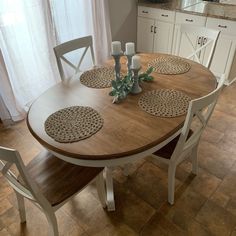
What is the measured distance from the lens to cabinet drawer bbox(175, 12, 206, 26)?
2.93 metres

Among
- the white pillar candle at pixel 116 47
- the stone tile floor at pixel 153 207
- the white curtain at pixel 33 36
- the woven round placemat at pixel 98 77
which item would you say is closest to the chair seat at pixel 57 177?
the stone tile floor at pixel 153 207

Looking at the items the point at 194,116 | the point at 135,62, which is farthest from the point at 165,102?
the point at 135,62

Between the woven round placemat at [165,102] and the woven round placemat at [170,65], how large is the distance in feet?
1.00

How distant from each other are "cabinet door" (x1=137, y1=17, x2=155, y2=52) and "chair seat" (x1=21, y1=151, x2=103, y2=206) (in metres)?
2.69

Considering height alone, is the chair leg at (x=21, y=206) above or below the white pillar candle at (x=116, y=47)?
below

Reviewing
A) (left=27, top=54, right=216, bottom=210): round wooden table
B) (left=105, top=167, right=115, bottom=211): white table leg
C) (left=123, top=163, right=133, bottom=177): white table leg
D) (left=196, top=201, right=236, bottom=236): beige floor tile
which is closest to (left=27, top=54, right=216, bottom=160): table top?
(left=27, top=54, right=216, bottom=210): round wooden table

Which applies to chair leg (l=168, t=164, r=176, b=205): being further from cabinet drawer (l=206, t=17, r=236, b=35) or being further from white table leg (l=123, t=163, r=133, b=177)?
cabinet drawer (l=206, t=17, r=236, b=35)

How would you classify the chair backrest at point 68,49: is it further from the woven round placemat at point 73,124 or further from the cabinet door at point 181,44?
the cabinet door at point 181,44

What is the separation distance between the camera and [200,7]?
3.13 meters

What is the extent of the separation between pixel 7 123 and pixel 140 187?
5.21ft

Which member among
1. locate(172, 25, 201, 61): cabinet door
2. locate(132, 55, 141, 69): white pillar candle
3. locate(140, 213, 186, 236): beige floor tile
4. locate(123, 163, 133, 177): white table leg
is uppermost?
locate(132, 55, 141, 69): white pillar candle

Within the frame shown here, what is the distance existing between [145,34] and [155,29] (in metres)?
0.21

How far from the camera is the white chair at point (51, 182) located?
1.18m

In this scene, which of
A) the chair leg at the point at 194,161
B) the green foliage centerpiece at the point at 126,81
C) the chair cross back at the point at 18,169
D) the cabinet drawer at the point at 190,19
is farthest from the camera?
the cabinet drawer at the point at 190,19
